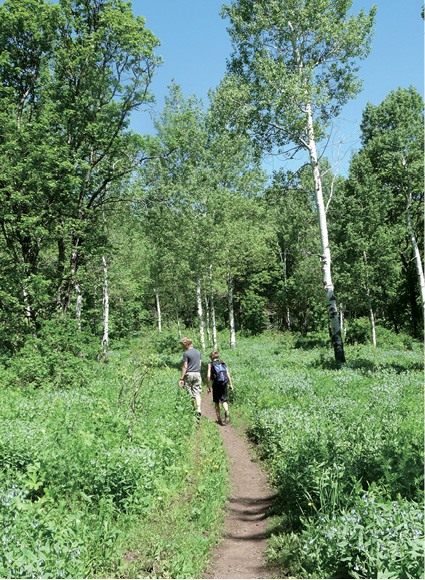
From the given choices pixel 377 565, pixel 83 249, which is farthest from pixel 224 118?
pixel 377 565

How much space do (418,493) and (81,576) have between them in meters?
3.30

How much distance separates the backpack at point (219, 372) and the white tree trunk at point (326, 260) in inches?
223

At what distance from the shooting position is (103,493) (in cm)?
447

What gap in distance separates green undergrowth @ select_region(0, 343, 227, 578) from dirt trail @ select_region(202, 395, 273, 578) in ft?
0.78

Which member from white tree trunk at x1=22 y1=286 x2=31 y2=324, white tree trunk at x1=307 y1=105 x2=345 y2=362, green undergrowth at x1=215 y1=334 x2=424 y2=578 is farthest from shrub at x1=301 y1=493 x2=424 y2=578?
white tree trunk at x1=22 y1=286 x2=31 y2=324

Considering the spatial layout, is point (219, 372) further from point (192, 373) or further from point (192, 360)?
point (192, 360)

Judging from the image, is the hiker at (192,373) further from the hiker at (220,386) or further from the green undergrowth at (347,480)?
the green undergrowth at (347,480)

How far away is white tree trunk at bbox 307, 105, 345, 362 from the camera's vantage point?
48.3 ft

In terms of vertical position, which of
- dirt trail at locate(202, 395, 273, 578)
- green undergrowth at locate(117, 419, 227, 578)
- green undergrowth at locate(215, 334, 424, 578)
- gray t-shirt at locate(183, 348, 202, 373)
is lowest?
dirt trail at locate(202, 395, 273, 578)

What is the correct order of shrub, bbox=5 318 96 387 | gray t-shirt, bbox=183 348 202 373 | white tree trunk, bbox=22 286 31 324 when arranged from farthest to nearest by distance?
white tree trunk, bbox=22 286 31 324 < shrub, bbox=5 318 96 387 < gray t-shirt, bbox=183 348 202 373

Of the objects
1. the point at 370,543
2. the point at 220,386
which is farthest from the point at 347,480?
the point at 220,386

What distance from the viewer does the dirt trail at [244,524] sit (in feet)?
14.6

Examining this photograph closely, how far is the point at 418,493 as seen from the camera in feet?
12.2

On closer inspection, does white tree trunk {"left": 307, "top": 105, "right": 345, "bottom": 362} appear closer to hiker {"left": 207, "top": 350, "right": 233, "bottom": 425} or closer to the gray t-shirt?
hiker {"left": 207, "top": 350, "right": 233, "bottom": 425}
